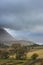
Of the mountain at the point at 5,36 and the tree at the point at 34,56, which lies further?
the mountain at the point at 5,36

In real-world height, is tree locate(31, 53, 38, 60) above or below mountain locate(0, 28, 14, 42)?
below

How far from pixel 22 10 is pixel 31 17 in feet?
1.26

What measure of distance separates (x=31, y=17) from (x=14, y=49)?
1215mm

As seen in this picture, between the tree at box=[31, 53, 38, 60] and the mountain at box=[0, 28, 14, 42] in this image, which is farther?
the mountain at box=[0, 28, 14, 42]

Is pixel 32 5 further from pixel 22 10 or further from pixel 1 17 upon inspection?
pixel 1 17

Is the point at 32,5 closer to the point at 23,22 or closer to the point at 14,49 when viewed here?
the point at 23,22

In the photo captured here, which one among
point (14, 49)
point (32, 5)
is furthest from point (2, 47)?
point (32, 5)

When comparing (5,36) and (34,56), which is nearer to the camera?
(34,56)

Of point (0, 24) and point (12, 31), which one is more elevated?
point (0, 24)

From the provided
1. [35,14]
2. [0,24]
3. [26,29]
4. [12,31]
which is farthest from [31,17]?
[0,24]

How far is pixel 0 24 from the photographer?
172 inches

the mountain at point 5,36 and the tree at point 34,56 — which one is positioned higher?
the mountain at point 5,36

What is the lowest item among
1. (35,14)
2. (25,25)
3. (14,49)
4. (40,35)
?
(14,49)

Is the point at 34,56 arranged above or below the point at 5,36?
below
